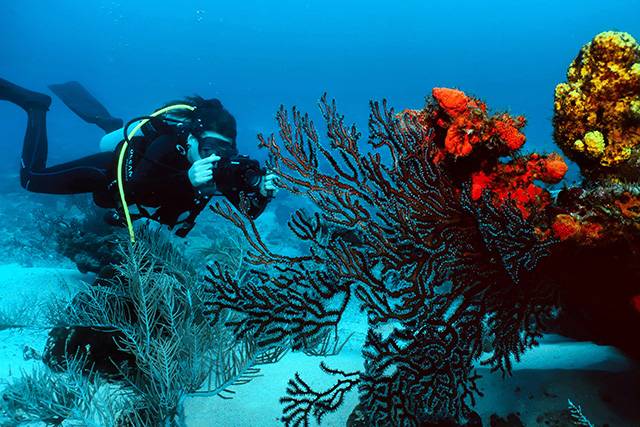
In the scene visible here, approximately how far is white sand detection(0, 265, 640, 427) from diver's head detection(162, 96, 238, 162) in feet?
10.8

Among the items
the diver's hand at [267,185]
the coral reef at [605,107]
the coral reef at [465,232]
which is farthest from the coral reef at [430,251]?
the diver's hand at [267,185]

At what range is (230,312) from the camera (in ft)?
15.5

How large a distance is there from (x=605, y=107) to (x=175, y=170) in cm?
514

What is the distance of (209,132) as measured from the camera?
A: 226 inches

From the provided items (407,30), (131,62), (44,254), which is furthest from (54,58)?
(44,254)

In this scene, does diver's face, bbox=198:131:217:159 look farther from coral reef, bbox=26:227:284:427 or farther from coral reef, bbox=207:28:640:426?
coral reef, bbox=207:28:640:426

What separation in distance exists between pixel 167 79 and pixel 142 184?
117m

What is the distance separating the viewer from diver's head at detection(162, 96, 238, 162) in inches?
221

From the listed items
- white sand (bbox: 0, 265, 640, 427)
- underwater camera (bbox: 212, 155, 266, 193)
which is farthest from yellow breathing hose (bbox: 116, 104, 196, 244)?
white sand (bbox: 0, 265, 640, 427)

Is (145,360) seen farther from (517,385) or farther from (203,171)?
(517,385)

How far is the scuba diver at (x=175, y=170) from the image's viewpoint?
4832mm

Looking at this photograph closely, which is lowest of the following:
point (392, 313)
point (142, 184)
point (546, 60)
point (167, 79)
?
point (392, 313)

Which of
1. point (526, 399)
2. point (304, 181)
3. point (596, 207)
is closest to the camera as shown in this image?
point (596, 207)

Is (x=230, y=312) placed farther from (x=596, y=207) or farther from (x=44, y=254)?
(x=44, y=254)
